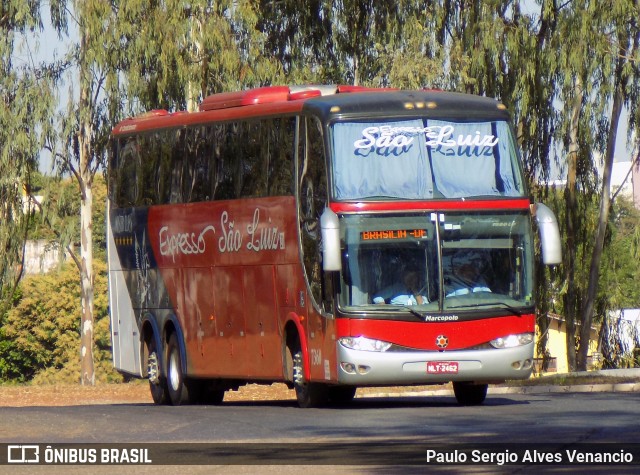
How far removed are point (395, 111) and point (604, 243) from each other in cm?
1943

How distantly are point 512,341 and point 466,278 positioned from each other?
3.39 feet

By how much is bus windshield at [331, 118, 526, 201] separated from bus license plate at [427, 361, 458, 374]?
7.09 ft

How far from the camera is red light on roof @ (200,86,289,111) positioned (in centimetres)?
2248

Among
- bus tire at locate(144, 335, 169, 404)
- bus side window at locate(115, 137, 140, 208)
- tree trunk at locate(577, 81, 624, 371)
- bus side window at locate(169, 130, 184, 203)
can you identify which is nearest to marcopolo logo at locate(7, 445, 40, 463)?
bus side window at locate(169, 130, 184, 203)

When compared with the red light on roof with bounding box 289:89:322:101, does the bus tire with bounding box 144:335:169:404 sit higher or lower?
lower

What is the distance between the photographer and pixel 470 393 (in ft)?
70.7

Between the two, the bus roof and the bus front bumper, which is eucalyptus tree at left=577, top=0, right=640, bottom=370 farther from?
the bus front bumper

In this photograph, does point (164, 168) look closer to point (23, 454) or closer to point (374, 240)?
point (374, 240)

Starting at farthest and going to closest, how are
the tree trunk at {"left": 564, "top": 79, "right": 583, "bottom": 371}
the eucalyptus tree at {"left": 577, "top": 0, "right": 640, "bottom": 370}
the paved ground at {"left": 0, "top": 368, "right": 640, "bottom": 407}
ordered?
the tree trunk at {"left": 564, "top": 79, "right": 583, "bottom": 371}, the eucalyptus tree at {"left": 577, "top": 0, "right": 640, "bottom": 370}, the paved ground at {"left": 0, "top": 368, "right": 640, "bottom": 407}

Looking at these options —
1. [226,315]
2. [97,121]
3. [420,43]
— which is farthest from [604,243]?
[226,315]

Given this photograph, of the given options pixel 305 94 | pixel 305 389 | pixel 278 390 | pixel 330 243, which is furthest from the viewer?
pixel 278 390

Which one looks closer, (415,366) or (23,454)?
(23,454)

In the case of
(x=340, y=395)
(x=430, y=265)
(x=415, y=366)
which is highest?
(x=430, y=265)

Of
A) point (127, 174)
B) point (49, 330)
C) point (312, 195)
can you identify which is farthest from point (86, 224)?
point (49, 330)
